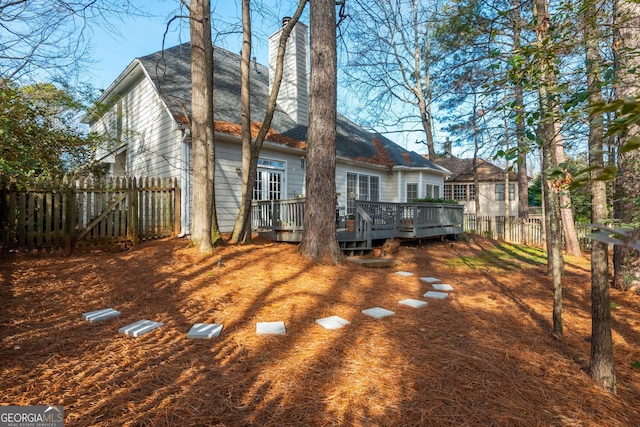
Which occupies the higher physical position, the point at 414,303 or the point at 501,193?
the point at 501,193

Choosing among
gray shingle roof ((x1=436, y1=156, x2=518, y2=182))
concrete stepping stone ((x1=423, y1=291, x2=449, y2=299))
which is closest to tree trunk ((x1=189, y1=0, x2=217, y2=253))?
concrete stepping stone ((x1=423, y1=291, x2=449, y2=299))

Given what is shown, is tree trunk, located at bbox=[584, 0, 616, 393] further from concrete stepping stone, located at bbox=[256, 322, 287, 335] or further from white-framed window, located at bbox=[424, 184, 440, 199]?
white-framed window, located at bbox=[424, 184, 440, 199]

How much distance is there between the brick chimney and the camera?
12352mm

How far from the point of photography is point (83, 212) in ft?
23.4

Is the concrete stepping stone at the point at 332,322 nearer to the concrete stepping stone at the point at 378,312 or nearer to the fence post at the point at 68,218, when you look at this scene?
the concrete stepping stone at the point at 378,312

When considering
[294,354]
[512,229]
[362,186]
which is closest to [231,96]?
[362,186]

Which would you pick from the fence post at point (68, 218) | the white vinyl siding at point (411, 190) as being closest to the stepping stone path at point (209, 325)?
the fence post at point (68, 218)

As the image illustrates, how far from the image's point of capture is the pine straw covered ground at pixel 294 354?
6.28 feet

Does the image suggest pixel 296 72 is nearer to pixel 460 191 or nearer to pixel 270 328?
pixel 270 328

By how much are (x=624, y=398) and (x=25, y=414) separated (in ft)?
12.9

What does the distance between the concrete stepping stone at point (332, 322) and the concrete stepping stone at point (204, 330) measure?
0.99 m

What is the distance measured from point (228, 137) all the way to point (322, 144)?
3737mm

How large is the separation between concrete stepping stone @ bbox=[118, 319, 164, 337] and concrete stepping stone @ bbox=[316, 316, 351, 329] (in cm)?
159

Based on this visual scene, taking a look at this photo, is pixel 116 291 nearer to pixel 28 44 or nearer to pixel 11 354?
pixel 11 354
